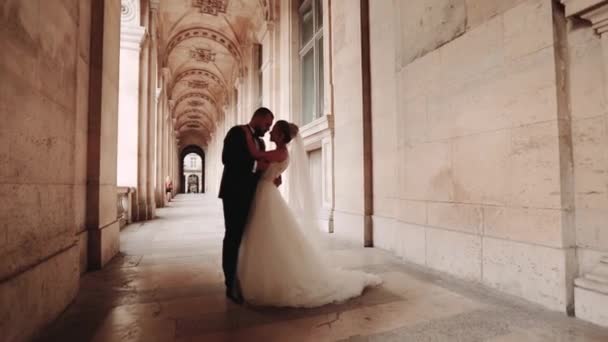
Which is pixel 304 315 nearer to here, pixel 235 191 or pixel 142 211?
pixel 235 191

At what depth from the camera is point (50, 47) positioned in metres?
2.41

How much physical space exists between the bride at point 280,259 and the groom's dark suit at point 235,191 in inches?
2.2

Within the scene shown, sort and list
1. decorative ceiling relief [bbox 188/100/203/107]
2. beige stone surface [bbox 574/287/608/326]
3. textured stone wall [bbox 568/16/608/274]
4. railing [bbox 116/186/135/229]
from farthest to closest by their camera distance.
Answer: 1. decorative ceiling relief [bbox 188/100/203/107]
2. railing [bbox 116/186/135/229]
3. textured stone wall [bbox 568/16/608/274]
4. beige stone surface [bbox 574/287/608/326]

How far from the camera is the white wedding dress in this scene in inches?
105

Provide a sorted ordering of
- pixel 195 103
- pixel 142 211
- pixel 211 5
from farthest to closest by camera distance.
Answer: pixel 195 103 < pixel 211 5 < pixel 142 211

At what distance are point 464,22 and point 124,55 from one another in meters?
8.12

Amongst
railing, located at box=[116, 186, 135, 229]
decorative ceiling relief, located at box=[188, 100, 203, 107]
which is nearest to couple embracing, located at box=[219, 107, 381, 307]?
railing, located at box=[116, 186, 135, 229]

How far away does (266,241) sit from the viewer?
2.78 metres

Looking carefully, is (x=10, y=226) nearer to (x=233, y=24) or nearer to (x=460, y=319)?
(x=460, y=319)

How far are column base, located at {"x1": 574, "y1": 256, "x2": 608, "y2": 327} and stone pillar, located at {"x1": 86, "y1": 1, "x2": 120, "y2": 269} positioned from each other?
4775 millimetres

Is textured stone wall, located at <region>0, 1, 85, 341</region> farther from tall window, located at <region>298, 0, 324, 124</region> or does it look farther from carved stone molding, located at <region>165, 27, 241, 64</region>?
carved stone molding, located at <region>165, 27, 241, 64</region>

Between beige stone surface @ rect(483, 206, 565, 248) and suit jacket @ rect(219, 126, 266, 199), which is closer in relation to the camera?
beige stone surface @ rect(483, 206, 565, 248)

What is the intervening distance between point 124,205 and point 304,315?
21.9ft

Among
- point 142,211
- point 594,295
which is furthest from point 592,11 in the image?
point 142,211
